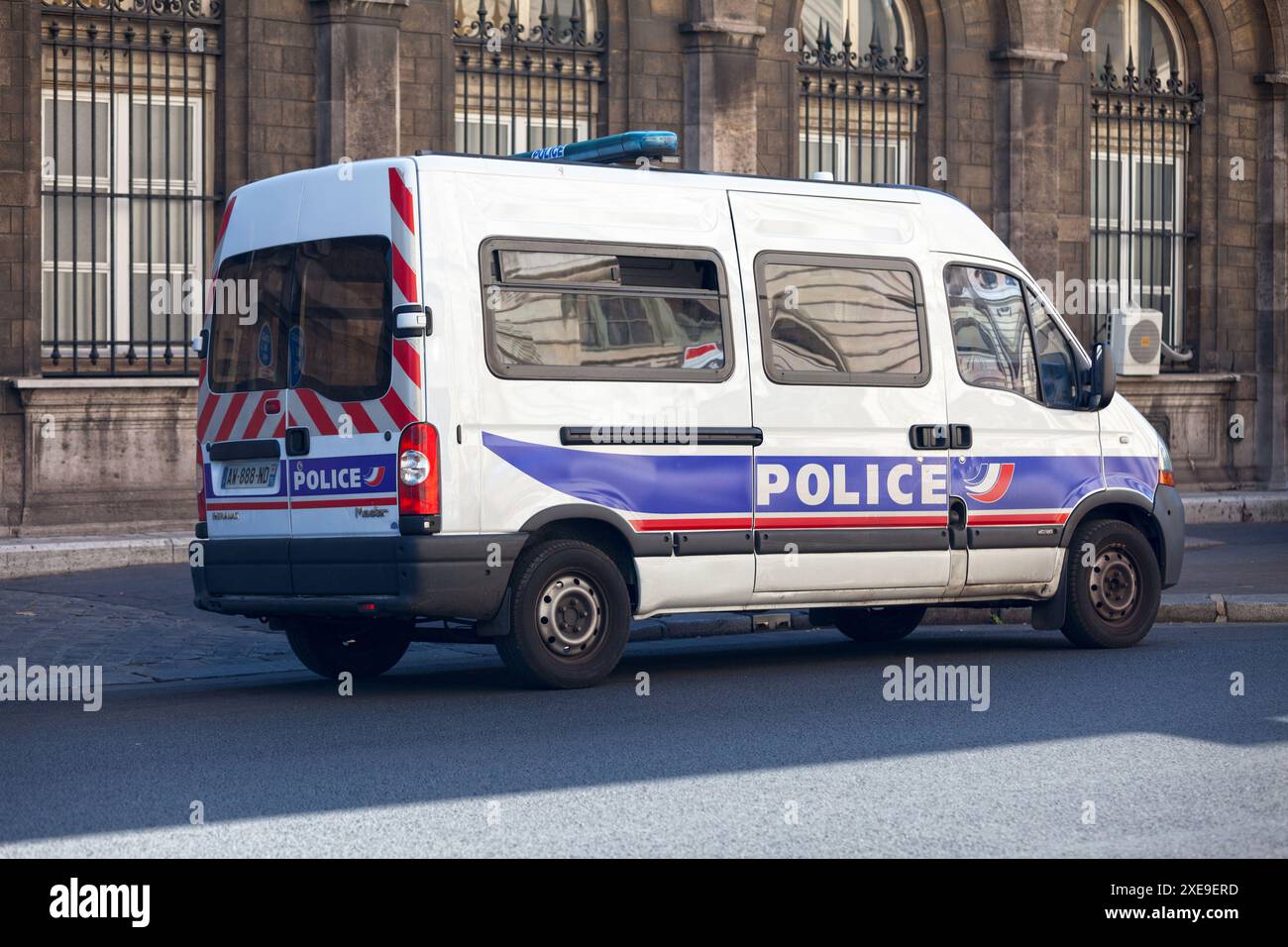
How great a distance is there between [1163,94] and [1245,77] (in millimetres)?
1205

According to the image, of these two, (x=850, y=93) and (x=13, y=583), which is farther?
(x=850, y=93)

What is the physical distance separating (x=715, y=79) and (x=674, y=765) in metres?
13.0

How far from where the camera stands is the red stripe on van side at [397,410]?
29.3ft

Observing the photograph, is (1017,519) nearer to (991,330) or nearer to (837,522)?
(991,330)

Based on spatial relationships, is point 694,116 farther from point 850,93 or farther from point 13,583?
point 13,583

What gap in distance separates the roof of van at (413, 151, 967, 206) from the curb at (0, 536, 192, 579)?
20.0 ft

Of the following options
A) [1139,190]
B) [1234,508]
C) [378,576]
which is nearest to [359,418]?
[378,576]

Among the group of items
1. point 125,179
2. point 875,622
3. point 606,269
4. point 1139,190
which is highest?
point 1139,190

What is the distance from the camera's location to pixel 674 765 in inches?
290

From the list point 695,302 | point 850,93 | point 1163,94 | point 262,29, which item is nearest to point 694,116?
point 850,93

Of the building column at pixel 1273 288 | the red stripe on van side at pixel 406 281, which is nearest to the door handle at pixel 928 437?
the red stripe on van side at pixel 406 281

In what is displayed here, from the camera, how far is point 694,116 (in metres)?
19.4

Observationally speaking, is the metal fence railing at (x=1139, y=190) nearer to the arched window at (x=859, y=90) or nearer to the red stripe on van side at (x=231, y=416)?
the arched window at (x=859, y=90)

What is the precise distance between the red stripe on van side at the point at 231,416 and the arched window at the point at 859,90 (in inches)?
454
